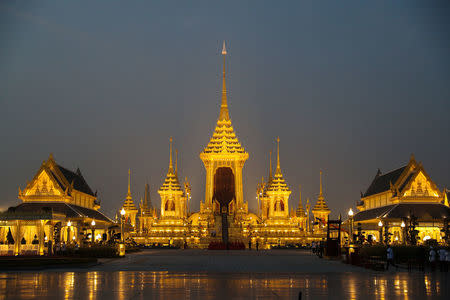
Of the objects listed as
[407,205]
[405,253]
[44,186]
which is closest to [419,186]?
[407,205]

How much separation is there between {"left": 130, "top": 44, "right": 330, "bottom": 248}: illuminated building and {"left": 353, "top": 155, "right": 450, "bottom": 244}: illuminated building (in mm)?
12384

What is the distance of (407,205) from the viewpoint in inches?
2781

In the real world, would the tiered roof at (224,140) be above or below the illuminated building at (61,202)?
above

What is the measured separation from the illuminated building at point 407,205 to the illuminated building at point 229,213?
40.6ft

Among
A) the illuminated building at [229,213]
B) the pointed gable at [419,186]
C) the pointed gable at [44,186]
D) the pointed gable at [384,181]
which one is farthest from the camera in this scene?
the illuminated building at [229,213]

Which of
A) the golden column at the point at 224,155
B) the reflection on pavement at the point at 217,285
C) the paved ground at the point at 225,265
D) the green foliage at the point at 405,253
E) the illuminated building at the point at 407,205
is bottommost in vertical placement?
the reflection on pavement at the point at 217,285

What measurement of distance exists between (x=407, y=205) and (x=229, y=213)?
2843cm

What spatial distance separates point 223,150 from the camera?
325 ft

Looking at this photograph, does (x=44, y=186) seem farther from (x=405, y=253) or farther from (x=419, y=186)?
(x=405, y=253)

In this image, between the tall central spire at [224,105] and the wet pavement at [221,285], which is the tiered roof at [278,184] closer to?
the tall central spire at [224,105]

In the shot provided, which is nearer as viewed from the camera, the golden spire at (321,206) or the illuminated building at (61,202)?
the illuminated building at (61,202)

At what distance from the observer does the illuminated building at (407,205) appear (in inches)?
2633

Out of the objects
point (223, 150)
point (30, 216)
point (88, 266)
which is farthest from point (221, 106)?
point (88, 266)

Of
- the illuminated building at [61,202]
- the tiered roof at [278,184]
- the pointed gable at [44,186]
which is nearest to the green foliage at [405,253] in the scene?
the illuminated building at [61,202]
